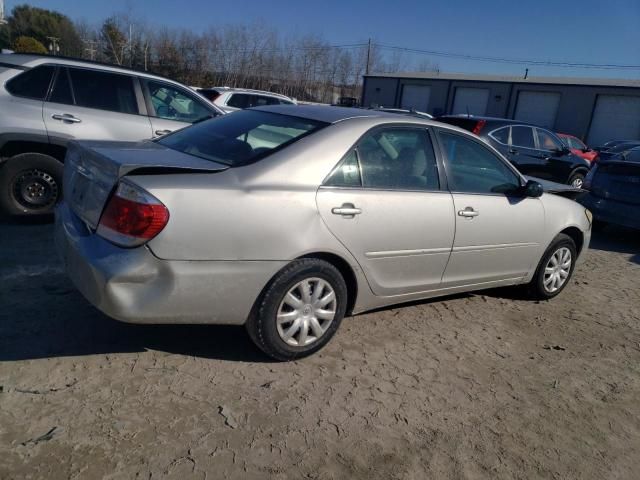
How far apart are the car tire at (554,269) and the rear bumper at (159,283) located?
296cm

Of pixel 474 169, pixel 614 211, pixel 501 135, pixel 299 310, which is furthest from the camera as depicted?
pixel 501 135

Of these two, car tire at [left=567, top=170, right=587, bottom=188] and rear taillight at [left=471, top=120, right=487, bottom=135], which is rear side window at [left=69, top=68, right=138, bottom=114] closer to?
rear taillight at [left=471, top=120, right=487, bottom=135]

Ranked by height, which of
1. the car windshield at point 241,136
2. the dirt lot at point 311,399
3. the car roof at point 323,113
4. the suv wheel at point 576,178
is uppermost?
the car roof at point 323,113

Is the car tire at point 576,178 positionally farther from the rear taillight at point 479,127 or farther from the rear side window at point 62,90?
the rear side window at point 62,90

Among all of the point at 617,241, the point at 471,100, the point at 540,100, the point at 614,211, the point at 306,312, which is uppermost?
the point at 540,100

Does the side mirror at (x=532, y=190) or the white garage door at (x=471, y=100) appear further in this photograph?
the white garage door at (x=471, y=100)

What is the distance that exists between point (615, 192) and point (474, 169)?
4826 mm

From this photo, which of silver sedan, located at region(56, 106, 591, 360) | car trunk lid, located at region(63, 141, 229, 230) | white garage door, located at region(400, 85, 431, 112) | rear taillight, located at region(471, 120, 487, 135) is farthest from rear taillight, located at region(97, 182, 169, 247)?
white garage door, located at region(400, 85, 431, 112)

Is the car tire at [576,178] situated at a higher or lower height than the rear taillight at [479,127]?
lower

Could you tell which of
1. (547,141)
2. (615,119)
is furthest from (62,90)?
(615,119)

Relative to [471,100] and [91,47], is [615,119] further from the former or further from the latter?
[91,47]

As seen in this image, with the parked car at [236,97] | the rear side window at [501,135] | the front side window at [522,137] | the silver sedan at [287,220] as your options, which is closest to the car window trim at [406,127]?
the silver sedan at [287,220]

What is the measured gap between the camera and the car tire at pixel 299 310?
10.7 ft

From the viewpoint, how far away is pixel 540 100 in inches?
1389
